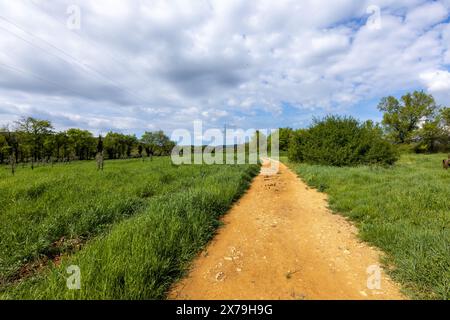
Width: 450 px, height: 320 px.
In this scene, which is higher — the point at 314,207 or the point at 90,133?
the point at 90,133

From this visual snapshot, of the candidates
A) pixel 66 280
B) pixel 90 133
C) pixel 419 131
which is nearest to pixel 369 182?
pixel 66 280

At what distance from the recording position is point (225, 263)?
318 centimetres

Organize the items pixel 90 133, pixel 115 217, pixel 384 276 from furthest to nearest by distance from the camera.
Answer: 1. pixel 90 133
2. pixel 115 217
3. pixel 384 276

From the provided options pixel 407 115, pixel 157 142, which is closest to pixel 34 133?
pixel 157 142

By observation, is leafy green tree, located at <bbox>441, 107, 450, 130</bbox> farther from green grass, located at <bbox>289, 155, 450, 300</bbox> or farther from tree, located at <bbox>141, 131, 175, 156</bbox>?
tree, located at <bbox>141, 131, 175, 156</bbox>

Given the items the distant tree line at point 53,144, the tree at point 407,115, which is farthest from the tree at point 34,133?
the tree at point 407,115

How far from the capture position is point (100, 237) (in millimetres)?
3584

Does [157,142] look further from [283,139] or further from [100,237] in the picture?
[100,237]

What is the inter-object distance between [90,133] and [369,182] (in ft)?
198

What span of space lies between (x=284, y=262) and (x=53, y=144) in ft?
164

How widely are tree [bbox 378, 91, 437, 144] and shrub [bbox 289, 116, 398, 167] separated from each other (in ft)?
97.4

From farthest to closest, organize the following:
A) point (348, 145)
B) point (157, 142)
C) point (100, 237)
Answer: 1. point (157, 142)
2. point (348, 145)
3. point (100, 237)
